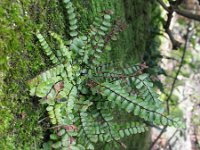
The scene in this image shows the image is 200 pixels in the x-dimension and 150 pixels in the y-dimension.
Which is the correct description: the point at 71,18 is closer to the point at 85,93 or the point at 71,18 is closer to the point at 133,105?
the point at 85,93

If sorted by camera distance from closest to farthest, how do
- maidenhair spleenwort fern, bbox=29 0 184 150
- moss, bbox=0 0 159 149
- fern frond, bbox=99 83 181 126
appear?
moss, bbox=0 0 159 149 < maidenhair spleenwort fern, bbox=29 0 184 150 < fern frond, bbox=99 83 181 126

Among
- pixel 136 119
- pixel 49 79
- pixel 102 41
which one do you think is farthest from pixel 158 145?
pixel 49 79

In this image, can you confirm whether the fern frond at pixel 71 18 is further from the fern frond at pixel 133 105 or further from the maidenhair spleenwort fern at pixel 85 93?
the fern frond at pixel 133 105

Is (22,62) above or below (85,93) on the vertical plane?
above

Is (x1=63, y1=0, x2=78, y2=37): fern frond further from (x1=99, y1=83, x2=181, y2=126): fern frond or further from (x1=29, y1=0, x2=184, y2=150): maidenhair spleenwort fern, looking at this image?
(x1=99, y1=83, x2=181, y2=126): fern frond

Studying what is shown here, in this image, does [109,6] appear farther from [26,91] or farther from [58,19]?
[26,91]

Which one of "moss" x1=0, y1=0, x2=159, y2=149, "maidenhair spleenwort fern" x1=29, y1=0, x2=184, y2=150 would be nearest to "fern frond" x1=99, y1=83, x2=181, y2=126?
"maidenhair spleenwort fern" x1=29, y1=0, x2=184, y2=150

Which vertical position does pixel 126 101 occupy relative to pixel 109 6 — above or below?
below

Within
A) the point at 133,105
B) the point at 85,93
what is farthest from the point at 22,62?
the point at 133,105
